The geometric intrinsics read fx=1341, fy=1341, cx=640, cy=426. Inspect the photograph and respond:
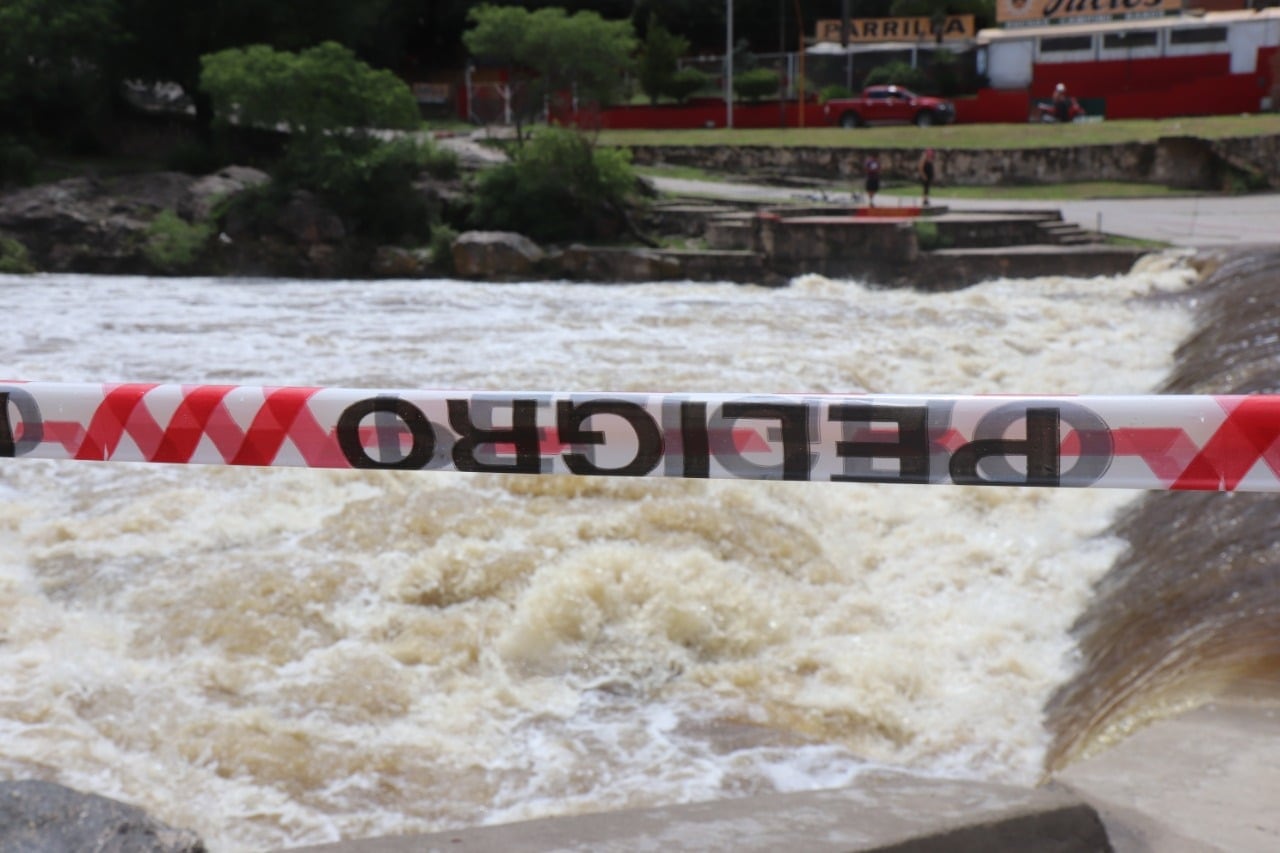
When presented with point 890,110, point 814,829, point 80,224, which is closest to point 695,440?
point 814,829

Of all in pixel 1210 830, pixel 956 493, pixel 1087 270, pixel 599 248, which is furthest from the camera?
pixel 599 248

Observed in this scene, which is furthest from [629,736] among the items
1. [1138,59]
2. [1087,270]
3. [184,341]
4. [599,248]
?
[1138,59]

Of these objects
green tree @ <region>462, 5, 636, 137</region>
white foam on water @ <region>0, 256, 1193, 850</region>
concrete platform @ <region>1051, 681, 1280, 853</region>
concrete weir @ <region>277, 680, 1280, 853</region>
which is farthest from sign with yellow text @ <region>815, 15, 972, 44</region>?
concrete weir @ <region>277, 680, 1280, 853</region>

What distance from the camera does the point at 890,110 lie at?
3828 centimetres

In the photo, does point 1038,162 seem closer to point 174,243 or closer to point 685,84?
point 174,243

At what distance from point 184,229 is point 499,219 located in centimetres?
582

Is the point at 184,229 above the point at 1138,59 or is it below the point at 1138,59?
below

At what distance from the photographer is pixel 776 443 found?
3.61 m

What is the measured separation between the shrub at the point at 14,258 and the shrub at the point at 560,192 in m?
8.04

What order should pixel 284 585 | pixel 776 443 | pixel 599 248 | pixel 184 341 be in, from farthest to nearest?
pixel 599 248, pixel 184 341, pixel 284 585, pixel 776 443

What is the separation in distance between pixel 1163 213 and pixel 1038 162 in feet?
17.4

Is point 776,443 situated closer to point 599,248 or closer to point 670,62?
point 599,248

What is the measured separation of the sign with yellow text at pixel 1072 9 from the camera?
40.2 m

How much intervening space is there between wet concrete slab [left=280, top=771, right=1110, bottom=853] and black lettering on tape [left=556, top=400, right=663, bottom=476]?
1.05m
